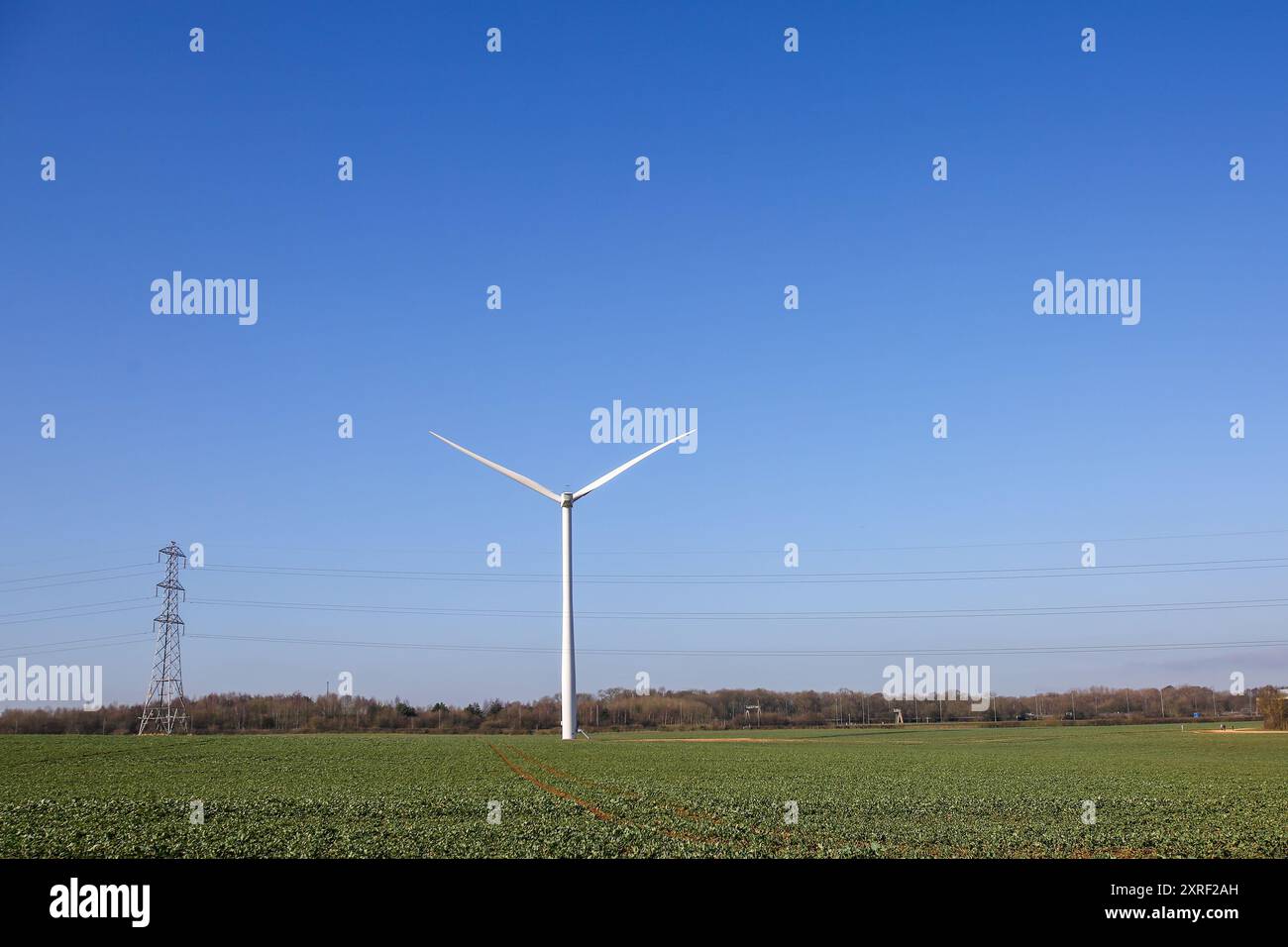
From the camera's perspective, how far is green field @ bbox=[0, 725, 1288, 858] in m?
28.9

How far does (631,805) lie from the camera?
129 ft

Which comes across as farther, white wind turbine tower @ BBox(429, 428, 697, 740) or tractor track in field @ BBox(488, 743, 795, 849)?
white wind turbine tower @ BBox(429, 428, 697, 740)

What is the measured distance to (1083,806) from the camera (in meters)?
39.0

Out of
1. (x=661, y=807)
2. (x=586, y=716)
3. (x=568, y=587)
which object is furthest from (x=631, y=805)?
(x=586, y=716)

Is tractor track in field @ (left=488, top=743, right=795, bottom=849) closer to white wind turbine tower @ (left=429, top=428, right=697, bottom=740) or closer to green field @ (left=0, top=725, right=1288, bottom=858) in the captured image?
green field @ (left=0, top=725, right=1288, bottom=858)

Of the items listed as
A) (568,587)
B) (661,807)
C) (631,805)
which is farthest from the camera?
(568,587)

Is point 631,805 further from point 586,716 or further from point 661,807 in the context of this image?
point 586,716

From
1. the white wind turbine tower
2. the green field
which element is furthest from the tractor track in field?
the white wind turbine tower

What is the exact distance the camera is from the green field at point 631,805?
28.9 meters

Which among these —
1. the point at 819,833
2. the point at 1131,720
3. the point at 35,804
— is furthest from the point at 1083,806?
the point at 1131,720

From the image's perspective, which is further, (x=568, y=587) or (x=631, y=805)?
(x=568, y=587)
